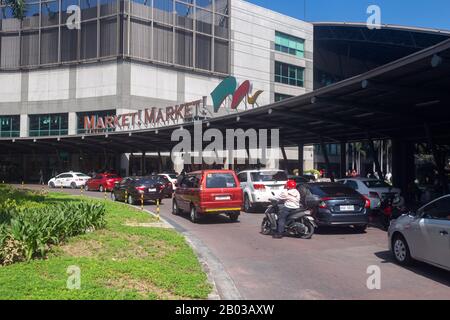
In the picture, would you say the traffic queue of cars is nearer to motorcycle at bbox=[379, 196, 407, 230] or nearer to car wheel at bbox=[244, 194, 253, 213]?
car wheel at bbox=[244, 194, 253, 213]

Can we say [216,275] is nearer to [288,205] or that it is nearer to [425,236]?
[425,236]

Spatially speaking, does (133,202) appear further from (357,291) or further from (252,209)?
(357,291)

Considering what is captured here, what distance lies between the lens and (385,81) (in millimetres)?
16016

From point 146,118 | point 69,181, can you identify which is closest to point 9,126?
point 69,181

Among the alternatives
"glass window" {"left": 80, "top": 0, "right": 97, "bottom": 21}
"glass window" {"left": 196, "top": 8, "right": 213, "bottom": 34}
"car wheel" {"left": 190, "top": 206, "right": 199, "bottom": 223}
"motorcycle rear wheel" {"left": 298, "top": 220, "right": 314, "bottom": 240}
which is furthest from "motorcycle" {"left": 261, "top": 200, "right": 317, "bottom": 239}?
"glass window" {"left": 196, "top": 8, "right": 213, "bottom": 34}

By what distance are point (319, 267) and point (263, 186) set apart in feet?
32.6

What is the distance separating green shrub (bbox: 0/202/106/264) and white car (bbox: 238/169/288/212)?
8746mm

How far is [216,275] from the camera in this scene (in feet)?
26.7

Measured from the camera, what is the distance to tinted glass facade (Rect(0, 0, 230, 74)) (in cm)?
4828

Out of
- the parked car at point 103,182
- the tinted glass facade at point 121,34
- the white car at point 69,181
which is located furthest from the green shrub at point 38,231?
the tinted glass facade at point 121,34

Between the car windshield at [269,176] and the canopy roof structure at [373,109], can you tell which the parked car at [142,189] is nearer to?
the car windshield at [269,176]

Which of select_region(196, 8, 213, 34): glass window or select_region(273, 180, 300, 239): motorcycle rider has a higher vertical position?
select_region(196, 8, 213, 34): glass window

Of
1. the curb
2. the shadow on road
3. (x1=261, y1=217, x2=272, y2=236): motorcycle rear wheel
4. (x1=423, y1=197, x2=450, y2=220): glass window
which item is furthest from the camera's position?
(x1=261, y1=217, x2=272, y2=236): motorcycle rear wheel
